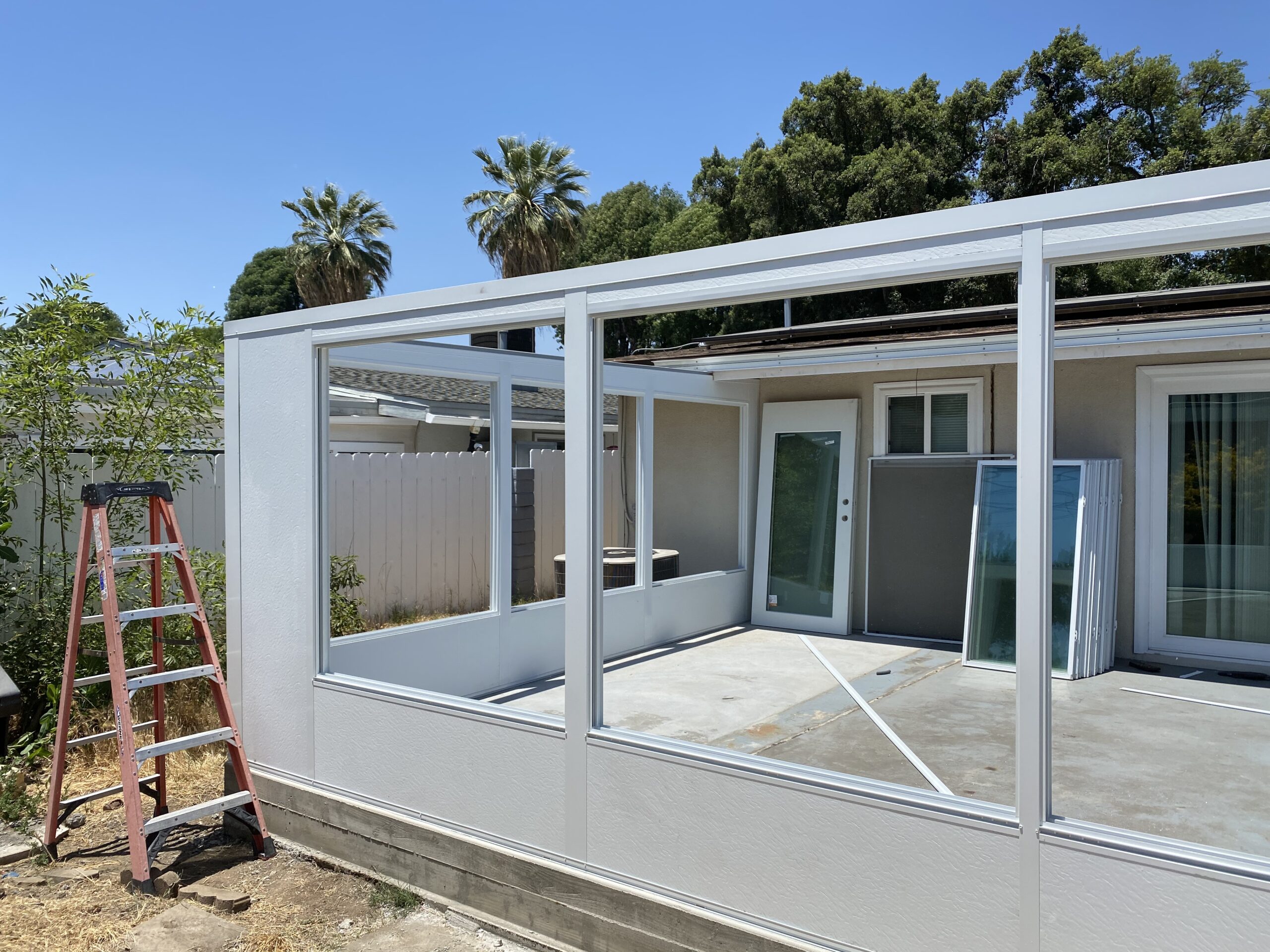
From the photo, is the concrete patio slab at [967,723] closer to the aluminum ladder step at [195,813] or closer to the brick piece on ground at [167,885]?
the aluminum ladder step at [195,813]

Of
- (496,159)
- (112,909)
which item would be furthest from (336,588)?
(496,159)

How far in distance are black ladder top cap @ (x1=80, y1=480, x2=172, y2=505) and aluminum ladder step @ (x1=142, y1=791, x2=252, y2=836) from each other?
1368mm

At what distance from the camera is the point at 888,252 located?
8.95 feet

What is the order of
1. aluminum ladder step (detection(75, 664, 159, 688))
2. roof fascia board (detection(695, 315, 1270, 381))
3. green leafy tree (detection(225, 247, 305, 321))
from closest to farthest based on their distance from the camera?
aluminum ladder step (detection(75, 664, 159, 688)) → roof fascia board (detection(695, 315, 1270, 381)) → green leafy tree (detection(225, 247, 305, 321))

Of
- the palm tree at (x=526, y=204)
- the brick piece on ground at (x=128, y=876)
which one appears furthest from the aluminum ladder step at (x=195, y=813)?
the palm tree at (x=526, y=204)

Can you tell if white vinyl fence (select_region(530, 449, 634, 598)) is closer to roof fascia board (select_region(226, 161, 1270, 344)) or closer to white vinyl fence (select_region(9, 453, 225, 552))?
white vinyl fence (select_region(9, 453, 225, 552))

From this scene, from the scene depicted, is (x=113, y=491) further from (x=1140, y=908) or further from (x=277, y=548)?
(x=1140, y=908)

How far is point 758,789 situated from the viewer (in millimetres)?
2928

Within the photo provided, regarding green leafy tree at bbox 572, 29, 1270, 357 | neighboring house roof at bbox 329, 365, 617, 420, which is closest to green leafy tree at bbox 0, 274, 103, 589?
neighboring house roof at bbox 329, 365, 617, 420

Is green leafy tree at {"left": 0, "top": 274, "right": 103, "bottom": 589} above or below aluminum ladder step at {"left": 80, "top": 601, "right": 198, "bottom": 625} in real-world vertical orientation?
above

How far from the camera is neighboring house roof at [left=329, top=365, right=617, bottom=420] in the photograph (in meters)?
13.0

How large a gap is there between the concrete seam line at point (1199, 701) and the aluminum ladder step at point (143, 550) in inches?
213

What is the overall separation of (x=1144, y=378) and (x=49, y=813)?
6977 mm

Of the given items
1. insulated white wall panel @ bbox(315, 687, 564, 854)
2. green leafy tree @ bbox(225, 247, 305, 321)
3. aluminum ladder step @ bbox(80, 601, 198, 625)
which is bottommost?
insulated white wall panel @ bbox(315, 687, 564, 854)
